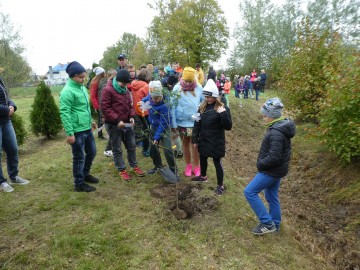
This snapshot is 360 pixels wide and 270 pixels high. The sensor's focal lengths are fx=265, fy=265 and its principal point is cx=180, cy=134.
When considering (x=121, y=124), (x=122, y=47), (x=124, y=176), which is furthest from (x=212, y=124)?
(x=122, y=47)

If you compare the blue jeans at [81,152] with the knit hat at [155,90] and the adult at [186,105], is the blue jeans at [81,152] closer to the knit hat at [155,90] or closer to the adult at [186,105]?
the knit hat at [155,90]

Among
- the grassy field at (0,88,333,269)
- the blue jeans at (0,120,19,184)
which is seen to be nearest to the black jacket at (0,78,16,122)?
the blue jeans at (0,120,19,184)

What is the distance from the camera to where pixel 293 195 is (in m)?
5.92

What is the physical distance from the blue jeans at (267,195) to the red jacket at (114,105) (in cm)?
255

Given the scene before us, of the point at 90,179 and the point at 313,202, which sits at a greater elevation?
the point at 90,179

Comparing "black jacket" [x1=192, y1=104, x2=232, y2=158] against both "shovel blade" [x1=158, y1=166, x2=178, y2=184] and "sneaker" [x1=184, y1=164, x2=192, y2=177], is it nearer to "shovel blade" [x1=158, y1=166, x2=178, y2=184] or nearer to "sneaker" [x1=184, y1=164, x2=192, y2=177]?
"shovel blade" [x1=158, y1=166, x2=178, y2=184]

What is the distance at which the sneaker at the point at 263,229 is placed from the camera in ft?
12.2

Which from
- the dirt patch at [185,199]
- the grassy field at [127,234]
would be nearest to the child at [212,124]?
the dirt patch at [185,199]

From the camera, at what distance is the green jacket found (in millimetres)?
4004

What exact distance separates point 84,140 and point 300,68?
8111mm

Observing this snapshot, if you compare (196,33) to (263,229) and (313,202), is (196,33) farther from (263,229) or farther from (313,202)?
(263,229)

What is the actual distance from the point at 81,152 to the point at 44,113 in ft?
19.2

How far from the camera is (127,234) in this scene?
354 centimetres

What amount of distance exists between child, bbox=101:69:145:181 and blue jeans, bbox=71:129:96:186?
48cm
